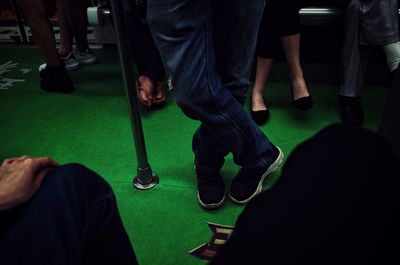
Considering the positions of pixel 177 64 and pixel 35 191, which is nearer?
pixel 35 191

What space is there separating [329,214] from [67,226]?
0.35 meters

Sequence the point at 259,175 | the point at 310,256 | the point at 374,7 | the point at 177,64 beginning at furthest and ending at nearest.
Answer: the point at 374,7 → the point at 259,175 → the point at 177,64 → the point at 310,256

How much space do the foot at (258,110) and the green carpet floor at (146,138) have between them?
4cm

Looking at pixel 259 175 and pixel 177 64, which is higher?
pixel 177 64

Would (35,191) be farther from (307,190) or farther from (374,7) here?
(374,7)

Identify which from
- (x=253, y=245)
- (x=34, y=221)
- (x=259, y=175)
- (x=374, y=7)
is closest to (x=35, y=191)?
(x=34, y=221)

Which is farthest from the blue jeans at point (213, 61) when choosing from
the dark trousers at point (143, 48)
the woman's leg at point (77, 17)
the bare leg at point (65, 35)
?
the bare leg at point (65, 35)

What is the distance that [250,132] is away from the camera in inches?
38.2

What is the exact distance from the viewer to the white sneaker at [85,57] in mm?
2204

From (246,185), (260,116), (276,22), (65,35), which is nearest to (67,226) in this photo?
(246,185)

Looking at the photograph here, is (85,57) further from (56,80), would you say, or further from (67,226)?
(67,226)

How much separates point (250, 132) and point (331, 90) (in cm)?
95

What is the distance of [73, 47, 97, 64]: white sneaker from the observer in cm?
220

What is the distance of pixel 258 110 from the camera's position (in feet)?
4.95
